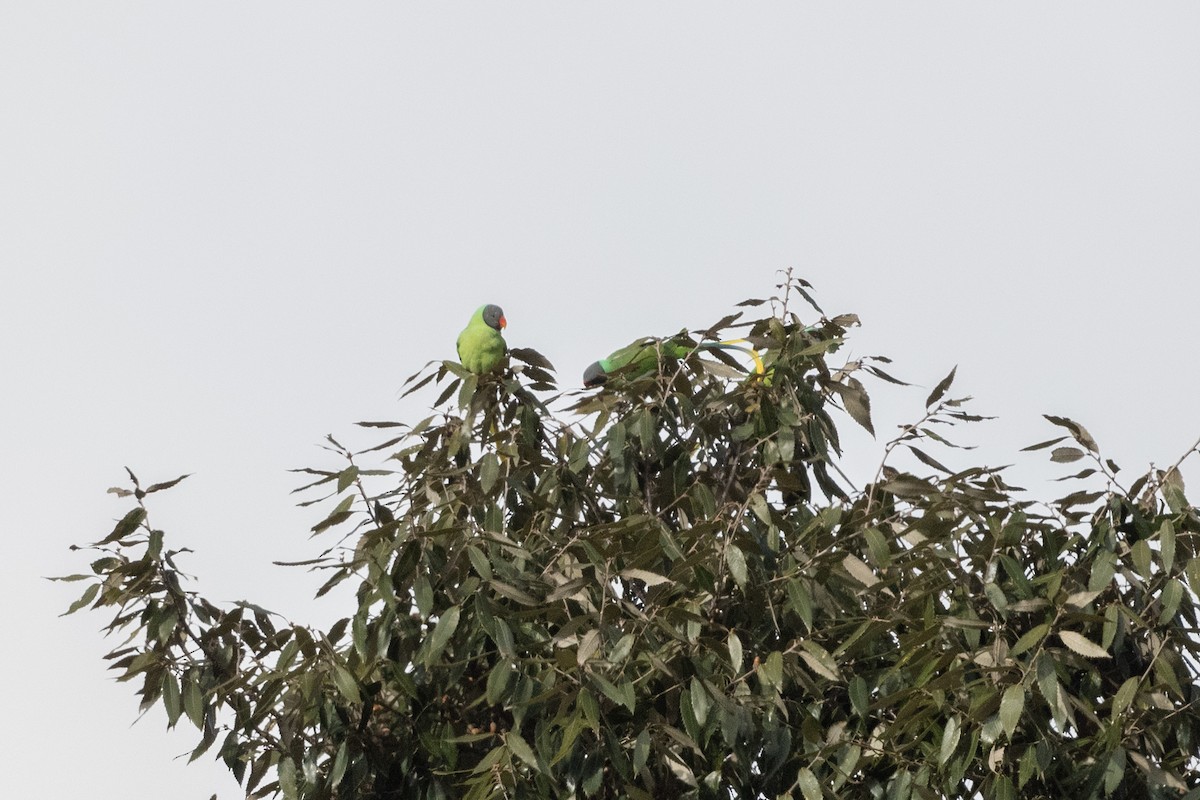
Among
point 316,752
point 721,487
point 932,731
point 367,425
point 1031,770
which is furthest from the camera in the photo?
point 721,487

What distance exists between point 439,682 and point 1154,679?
1.88 metres

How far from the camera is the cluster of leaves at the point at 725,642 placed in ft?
11.6

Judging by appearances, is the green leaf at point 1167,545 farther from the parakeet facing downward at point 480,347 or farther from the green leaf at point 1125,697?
the parakeet facing downward at point 480,347

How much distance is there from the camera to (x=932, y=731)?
3689 mm

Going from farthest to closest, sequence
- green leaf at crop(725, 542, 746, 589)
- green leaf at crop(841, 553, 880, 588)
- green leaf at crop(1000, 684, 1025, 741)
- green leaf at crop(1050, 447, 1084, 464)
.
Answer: green leaf at crop(1050, 447, 1084, 464), green leaf at crop(841, 553, 880, 588), green leaf at crop(725, 542, 746, 589), green leaf at crop(1000, 684, 1025, 741)

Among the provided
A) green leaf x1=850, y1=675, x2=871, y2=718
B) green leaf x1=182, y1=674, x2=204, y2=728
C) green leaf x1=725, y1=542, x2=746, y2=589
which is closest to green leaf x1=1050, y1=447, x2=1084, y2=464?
green leaf x1=850, y1=675, x2=871, y2=718

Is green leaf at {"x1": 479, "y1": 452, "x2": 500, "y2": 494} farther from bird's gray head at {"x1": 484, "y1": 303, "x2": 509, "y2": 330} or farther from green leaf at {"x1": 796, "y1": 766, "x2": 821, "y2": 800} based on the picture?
bird's gray head at {"x1": 484, "y1": 303, "x2": 509, "y2": 330}

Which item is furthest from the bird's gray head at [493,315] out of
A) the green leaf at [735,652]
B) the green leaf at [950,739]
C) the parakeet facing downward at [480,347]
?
the green leaf at [950,739]

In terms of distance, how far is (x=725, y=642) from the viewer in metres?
4.00

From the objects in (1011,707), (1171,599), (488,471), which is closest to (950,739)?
(1011,707)

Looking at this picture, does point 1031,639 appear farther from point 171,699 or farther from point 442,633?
point 171,699

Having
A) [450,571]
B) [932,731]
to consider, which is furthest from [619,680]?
[932,731]

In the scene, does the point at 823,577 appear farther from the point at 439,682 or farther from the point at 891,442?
the point at 439,682

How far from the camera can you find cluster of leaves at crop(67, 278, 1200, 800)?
11.6ft
